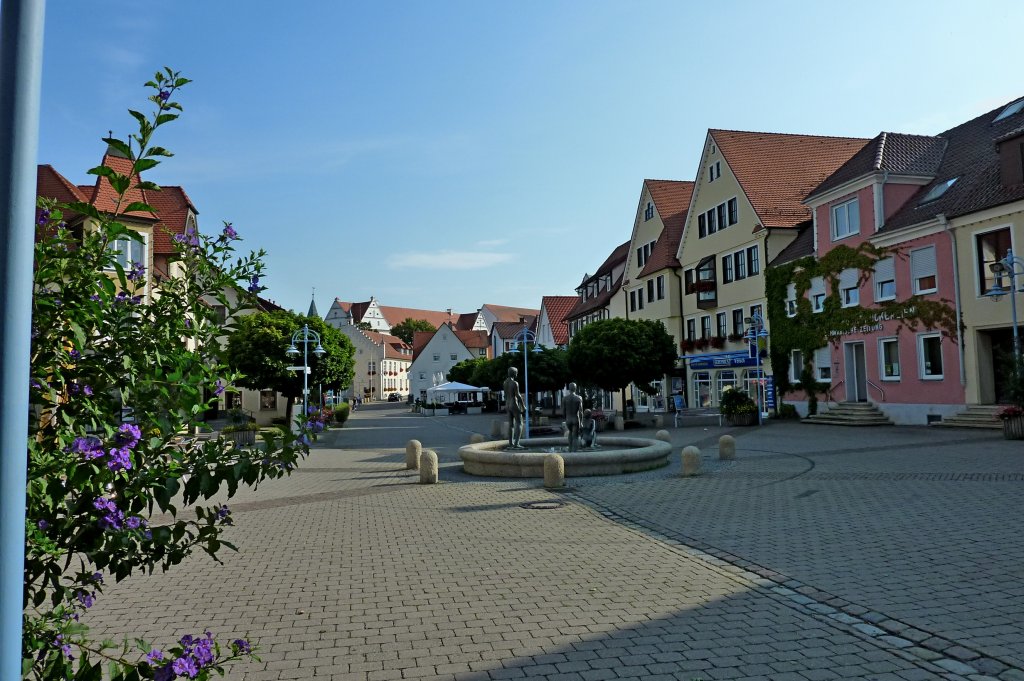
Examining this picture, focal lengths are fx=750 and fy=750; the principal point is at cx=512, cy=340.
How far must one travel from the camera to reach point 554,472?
48.3 ft

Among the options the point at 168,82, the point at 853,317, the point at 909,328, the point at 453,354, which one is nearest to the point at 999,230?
the point at 909,328

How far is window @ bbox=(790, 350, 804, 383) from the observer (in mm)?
34312

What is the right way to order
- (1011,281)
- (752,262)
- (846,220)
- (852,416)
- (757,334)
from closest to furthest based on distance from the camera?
(1011,281)
(852,416)
(846,220)
(757,334)
(752,262)

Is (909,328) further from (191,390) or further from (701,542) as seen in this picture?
(191,390)

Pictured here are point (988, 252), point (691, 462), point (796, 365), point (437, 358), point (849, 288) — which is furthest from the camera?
point (437, 358)

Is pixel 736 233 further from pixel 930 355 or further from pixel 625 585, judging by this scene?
pixel 625 585

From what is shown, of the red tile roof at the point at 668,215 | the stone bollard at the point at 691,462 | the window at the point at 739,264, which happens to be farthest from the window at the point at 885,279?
the stone bollard at the point at 691,462

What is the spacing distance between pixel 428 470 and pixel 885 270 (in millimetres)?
21671

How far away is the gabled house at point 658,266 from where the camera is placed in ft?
152

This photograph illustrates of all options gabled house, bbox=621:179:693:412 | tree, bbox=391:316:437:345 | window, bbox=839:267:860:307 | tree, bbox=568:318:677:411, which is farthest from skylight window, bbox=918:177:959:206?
tree, bbox=391:316:437:345

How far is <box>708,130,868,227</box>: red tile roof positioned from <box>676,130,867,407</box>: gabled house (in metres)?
0.05

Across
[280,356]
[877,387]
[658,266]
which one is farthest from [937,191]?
[280,356]

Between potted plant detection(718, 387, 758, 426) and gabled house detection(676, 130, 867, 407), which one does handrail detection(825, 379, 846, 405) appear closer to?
potted plant detection(718, 387, 758, 426)

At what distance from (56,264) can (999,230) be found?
90.5 ft
